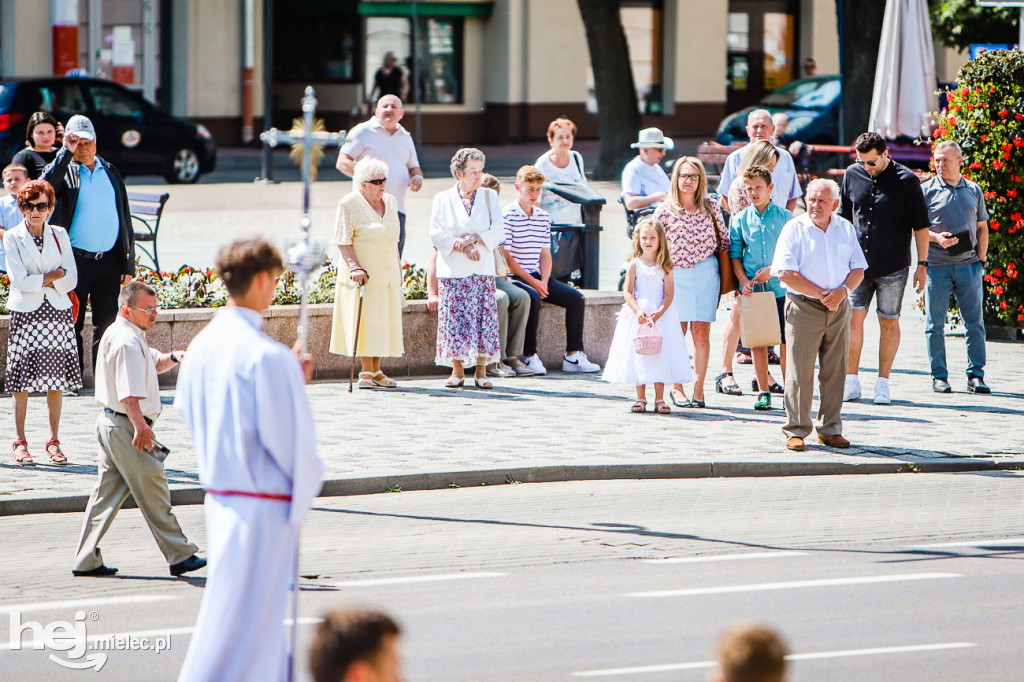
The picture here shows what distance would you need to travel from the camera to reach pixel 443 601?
6.76m

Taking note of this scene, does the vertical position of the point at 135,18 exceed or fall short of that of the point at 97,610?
it exceeds it

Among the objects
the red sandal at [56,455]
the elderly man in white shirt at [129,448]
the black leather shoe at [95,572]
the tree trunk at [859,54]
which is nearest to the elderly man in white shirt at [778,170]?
the red sandal at [56,455]

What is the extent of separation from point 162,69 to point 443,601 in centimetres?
3155

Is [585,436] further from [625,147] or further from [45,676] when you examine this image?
[625,147]

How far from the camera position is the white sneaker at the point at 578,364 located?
13.0 meters

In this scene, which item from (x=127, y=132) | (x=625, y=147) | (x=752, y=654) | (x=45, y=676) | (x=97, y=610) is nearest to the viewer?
(x=752, y=654)

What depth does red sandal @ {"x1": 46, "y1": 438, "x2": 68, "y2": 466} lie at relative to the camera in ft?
30.5

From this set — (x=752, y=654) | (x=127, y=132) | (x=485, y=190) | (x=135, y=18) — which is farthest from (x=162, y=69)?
(x=752, y=654)

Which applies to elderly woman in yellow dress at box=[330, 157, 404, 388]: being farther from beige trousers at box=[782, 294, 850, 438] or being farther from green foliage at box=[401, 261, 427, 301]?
beige trousers at box=[782, 294, 850, 438]

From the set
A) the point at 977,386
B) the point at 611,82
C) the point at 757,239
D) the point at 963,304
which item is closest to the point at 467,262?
the point at 757,239

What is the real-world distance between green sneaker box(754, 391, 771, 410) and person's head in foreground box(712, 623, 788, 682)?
8491 millimetres

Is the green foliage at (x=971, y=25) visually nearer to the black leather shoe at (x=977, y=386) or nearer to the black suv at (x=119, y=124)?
the black suv at (x=119, y=124)

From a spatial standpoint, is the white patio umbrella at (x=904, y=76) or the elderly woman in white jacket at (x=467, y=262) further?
the white patio umbrella at (x=904, y=76)

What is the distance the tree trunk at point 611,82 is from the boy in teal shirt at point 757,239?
17781 mm
